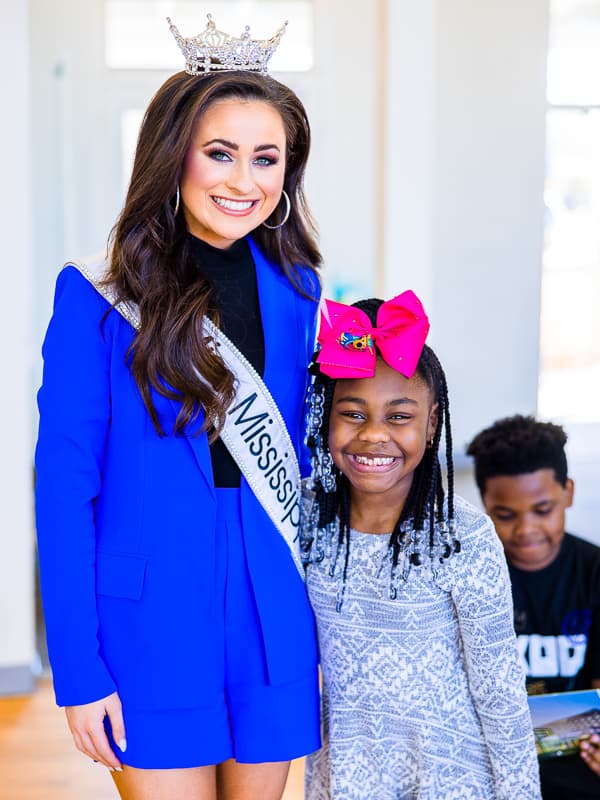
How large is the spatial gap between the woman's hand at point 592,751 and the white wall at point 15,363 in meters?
1.76

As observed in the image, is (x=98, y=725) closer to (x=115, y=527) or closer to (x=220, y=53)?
(x=115, y=527)

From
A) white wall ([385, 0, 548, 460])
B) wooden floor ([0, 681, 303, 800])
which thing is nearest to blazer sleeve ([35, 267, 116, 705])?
wooden floor ([0, 681, 303, 800])

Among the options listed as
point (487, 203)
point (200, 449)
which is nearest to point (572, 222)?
point (487, 203)

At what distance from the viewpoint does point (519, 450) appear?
212 cm

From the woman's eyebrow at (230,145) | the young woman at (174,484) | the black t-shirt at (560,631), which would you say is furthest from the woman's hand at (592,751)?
the woman's eyebrow at (230,145)

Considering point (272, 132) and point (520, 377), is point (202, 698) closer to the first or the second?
point (272, 132)

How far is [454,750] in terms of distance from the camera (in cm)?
150

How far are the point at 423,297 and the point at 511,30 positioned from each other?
999mm

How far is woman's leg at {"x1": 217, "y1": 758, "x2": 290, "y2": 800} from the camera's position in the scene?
1.46 m

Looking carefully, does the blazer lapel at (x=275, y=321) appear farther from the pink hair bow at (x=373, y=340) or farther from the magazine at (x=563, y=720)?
the magazine at (x=563, y=720)

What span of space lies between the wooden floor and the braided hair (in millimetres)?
1252

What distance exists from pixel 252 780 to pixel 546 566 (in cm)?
83

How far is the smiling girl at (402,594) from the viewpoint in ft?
4.76

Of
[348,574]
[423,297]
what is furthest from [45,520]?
[423,297]
